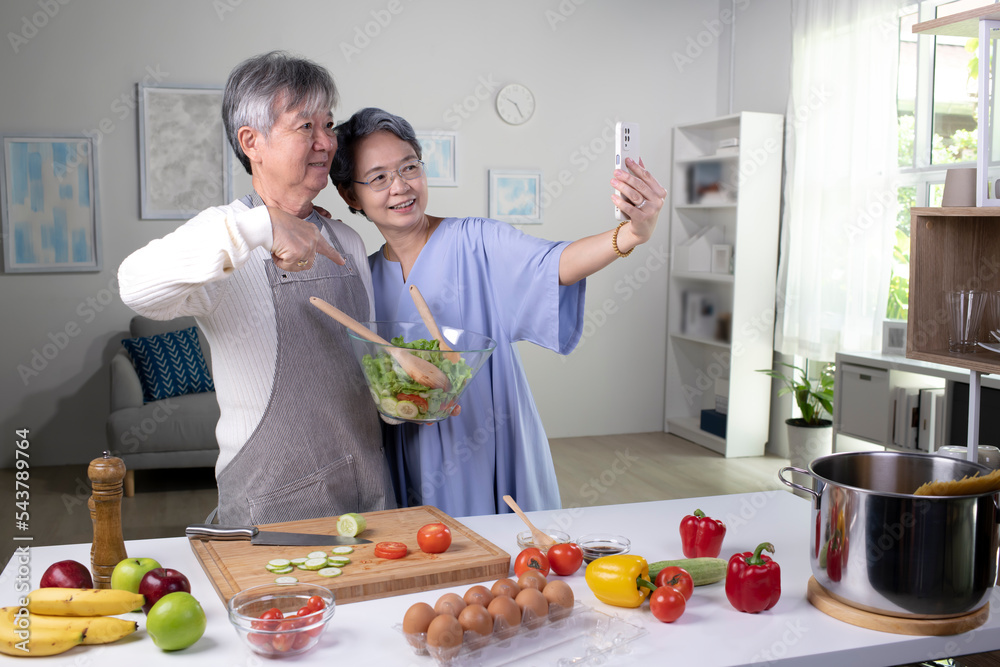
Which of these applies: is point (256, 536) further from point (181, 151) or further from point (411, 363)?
point (181, 151)

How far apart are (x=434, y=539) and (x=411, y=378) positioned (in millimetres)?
320

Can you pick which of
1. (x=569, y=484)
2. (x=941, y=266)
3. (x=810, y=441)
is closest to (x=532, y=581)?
(x=941, y=266)

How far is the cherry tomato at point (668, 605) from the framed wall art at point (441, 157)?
4569 millimetres

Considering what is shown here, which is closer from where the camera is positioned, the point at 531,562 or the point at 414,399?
the point at 531,562

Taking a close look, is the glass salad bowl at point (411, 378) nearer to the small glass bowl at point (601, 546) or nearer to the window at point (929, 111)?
the small glass bowl at point (601, 546)

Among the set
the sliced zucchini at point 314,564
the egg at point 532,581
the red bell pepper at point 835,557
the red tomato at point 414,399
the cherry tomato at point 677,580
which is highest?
the red tomato at point 414,399

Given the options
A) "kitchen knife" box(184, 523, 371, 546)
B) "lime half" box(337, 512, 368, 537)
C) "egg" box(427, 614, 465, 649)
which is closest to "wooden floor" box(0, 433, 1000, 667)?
"kitchen knife" box(184, 523, 371, 546)

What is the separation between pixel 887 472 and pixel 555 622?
0.60 meters

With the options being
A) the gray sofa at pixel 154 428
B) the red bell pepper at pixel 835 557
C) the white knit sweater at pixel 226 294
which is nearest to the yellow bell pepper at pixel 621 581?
the red bell pepper at pixel 835 557

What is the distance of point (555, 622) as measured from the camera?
3.72 feet

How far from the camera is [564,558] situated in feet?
4.41

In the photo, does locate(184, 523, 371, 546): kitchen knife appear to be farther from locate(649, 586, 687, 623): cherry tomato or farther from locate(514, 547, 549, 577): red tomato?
locate(649, 586, 687, 623): cherry tomato

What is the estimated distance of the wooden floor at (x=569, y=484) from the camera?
13.1ft

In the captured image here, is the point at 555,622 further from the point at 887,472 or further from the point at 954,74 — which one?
the point at 954,74
